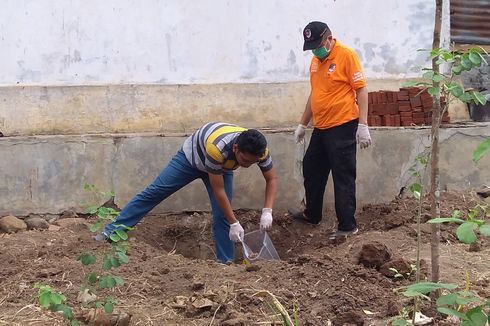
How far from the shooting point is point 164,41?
20.6ft

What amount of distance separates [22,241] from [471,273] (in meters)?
3.11

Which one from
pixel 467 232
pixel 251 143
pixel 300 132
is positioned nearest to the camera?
pixel 467 232

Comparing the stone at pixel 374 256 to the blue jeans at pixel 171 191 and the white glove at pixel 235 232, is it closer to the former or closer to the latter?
the white glove at pixel 235 232

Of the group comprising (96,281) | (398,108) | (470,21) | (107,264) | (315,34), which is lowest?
(96,281)

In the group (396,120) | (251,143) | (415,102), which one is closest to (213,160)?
(251,143)

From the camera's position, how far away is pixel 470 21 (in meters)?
7.04

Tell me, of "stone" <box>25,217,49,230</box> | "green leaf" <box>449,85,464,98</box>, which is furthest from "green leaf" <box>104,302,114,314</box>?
"stone" <box>25,217,49,230</box>

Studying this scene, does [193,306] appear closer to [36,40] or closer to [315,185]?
[315,185]

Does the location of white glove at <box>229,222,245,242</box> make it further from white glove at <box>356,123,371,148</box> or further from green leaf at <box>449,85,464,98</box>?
green leaf at <box>449,85,464,98</box>

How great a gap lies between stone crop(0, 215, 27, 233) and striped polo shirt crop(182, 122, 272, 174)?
148 cm

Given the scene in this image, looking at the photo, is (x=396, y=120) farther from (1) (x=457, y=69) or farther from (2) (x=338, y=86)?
(1) (x=457, y=69)

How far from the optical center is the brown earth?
12.0ft

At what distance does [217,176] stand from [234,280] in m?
0.92

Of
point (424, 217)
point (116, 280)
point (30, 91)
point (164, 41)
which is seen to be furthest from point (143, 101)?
point (116, 280)
